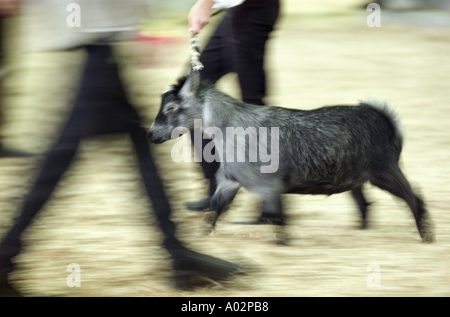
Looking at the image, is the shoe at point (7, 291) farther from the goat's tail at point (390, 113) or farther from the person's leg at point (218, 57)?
the goat's tail at point (390, 113)

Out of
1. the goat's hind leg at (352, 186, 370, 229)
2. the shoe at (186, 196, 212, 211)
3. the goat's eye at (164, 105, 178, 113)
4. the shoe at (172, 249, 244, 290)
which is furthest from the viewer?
the shoe at (186, 196, 212, 211)

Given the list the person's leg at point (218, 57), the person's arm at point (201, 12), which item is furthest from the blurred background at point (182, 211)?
the person's leg at point (218, 57)

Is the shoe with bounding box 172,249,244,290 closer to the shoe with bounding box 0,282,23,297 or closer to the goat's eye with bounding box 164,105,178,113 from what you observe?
the shoe with bounding box 0,282,23,297

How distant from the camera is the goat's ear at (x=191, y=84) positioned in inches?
156

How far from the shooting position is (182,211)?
15.8 ft

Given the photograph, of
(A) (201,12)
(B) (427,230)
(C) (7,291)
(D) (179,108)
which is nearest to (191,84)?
(D) (179,108)

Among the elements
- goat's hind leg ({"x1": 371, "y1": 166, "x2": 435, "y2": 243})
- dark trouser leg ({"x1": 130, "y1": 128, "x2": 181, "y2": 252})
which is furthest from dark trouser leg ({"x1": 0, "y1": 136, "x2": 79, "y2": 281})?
goat's hind leg ({"x1": 371, "y1": 166, "x2": 435, "y2": 243})

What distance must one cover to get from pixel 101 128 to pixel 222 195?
3.16 ft

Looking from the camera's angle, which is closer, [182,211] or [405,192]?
[405,192]

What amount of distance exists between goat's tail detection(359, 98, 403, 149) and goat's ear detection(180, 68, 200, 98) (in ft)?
3.30

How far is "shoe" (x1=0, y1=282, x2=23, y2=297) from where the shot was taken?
10.6 ft

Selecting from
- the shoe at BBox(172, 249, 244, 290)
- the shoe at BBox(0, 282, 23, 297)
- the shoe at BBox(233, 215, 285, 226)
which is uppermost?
the shoe at BBox(0, 282, 23, 297)

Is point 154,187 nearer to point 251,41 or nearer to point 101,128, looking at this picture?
point 101,128

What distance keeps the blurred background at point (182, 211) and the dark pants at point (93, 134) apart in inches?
2.7
